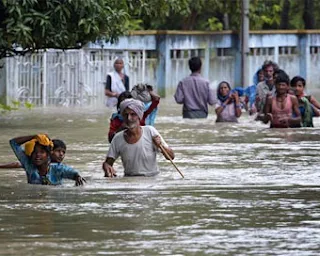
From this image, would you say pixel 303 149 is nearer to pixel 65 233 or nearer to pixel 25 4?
pixel 25 4

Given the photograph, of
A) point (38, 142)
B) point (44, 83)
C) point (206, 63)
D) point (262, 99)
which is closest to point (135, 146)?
point (38, 142)

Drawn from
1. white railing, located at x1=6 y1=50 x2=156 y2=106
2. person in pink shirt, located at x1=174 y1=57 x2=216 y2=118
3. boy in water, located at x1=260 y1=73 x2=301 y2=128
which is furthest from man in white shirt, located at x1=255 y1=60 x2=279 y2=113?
white railing, located at x1=6 y1=50 x2=156 y2=106

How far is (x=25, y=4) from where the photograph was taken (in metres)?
21.1

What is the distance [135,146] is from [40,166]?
1075mm

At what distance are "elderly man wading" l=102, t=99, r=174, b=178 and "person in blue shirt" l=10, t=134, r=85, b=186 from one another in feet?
1.93

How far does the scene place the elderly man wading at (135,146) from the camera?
13594 mm

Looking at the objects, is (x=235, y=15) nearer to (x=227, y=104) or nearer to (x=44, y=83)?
(x=44, y=83)

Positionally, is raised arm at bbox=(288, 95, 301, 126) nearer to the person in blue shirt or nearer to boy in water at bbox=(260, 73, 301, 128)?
boy in water at bbox=(260, 73, 301, 128)

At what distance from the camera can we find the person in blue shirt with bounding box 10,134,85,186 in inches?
513

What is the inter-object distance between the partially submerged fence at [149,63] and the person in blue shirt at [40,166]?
49.5 ft

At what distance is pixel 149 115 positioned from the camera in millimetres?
17188

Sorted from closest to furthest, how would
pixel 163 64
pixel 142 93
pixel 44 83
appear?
pixel 142 93, pixel 44 83, pixel 163 64

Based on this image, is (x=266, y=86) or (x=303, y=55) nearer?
(x=266, y=86)

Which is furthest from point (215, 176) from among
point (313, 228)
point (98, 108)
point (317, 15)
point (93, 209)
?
point (317, 15)
